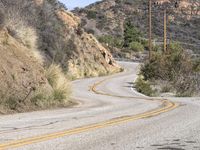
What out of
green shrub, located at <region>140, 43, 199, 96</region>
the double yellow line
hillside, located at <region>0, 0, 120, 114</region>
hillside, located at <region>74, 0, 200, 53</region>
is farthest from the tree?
the double yellow line

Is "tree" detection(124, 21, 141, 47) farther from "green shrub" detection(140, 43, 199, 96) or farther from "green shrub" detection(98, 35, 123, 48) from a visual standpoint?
"green shrub" detection(140, 43, 199, 96)

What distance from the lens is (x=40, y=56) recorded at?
116ft

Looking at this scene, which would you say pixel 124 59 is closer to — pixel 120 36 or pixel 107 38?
pixel 107 38

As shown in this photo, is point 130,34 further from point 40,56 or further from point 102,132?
point 102,132

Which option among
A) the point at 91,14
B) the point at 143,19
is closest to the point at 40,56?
the point at 143,19

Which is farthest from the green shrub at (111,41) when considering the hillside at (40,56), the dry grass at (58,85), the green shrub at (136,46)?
the dry grass at (58,85)

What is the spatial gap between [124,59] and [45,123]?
77.1 meters

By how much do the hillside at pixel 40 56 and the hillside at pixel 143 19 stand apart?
36520 mm

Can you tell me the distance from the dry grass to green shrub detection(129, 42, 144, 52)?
69604 mm

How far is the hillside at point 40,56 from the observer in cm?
2044

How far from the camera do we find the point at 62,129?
13.0 metres

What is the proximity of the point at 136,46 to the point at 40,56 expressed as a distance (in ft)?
203

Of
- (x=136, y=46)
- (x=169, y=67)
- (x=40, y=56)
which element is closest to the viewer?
(x=40, y=56)

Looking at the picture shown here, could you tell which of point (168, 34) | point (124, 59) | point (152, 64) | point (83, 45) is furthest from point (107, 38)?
point (152, 64)
